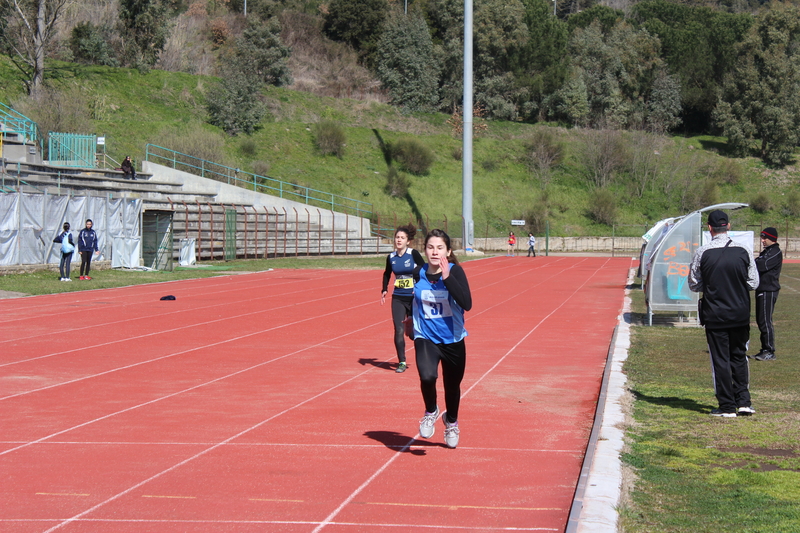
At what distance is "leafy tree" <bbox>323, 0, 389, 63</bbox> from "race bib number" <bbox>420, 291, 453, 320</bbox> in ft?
275

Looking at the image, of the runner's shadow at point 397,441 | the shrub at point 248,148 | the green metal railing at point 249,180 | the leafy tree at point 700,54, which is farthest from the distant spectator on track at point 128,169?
the leafy tree at point 700,54

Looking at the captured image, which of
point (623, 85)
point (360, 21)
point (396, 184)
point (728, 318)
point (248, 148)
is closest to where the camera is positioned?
point (728, 318)

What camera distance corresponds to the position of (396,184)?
6531cm

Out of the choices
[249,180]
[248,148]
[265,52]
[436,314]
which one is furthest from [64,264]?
[265,52]

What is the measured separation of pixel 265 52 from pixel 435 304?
2922 inches

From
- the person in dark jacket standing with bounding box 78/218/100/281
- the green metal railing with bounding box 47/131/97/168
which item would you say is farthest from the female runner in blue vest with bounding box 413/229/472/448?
the green metal railing with bounding box 47/131/97/168

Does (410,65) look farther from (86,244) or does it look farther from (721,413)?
(721,413)

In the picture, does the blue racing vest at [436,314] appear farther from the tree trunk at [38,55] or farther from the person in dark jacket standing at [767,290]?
the tree trunk at [38,55]

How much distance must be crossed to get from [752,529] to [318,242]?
4565 centimetres

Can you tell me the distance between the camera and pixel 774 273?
40.6 ft

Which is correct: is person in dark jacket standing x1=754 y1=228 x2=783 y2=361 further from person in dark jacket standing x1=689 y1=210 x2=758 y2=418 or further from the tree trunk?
the tree trunk

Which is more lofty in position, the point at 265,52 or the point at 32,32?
the point at 265,52

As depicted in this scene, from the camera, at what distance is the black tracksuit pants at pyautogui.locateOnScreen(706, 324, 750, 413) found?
320 inches

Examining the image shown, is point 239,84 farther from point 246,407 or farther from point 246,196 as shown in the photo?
point 246,407
